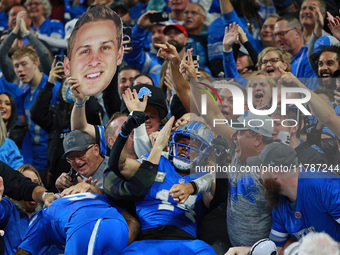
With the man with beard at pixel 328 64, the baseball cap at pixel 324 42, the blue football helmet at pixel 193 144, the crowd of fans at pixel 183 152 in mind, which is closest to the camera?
the crowd of fans at pixel 183 152

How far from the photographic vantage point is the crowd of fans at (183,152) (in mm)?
4527

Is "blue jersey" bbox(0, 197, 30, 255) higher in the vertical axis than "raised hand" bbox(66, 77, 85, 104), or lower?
lower

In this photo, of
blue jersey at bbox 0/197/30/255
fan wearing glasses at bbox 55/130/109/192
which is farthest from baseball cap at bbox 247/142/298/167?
blue jersey at bbox 0/197/30/255

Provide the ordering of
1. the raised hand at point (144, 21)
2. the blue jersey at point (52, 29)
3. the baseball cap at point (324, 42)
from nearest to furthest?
1. the baseball cap at point (324, 42)
2. the raised hand at point (144, 21)
3. the blue jersey at point (52, 29)

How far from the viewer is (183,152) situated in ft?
16.3

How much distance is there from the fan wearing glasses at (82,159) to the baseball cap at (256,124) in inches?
52.2

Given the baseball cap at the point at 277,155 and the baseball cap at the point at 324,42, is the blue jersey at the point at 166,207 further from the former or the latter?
the baseball cap at the point at 324,42

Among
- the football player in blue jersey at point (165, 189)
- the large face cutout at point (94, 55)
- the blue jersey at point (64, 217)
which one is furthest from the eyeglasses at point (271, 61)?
the blue jersey at point (64, 217)

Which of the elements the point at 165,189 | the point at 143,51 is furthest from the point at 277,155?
the point at 143,51

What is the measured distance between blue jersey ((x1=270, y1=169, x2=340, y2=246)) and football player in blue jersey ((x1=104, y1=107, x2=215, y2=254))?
67 cm

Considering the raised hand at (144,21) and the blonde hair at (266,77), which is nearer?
the blonde hair at (266,77)

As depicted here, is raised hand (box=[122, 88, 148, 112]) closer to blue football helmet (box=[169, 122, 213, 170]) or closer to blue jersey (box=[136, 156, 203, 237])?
blue football helmet (box=[169, 122, 213, 170])

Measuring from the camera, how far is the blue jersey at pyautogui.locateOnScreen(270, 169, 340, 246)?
427 centimetres

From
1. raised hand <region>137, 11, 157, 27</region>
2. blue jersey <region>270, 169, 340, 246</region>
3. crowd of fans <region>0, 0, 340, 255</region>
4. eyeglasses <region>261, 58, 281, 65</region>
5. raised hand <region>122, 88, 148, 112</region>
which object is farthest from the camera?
raised hand <region>137, 11, 157, 27</region>
